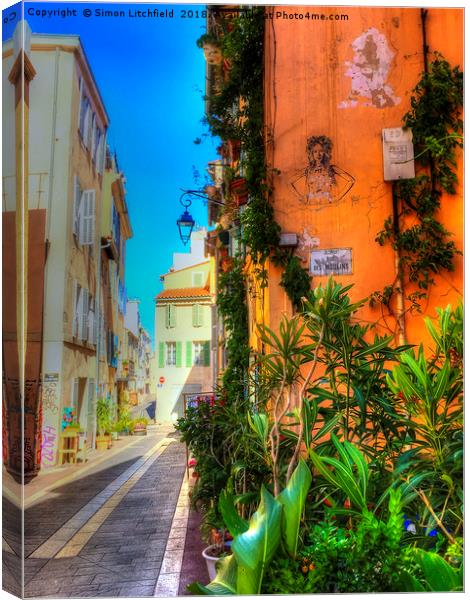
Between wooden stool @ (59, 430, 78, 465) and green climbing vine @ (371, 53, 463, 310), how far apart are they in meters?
2.69

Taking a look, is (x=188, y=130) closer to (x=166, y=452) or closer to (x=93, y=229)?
(x=93, y=229)

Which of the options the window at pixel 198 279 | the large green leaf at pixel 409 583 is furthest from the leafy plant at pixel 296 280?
the large green leaf at pixel 409 583

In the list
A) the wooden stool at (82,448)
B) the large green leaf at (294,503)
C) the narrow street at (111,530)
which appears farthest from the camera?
the wooden stool at (82,448)

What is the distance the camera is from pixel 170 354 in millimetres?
5297

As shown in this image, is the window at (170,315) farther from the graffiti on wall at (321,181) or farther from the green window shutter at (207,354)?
the graffiti on wall at (321,181)

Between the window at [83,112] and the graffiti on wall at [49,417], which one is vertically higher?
the window at [83,112]

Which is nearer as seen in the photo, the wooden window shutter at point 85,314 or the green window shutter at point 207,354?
the wooden window shutter at point 85,314

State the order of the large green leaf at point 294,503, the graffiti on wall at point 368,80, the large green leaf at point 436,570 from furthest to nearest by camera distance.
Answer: the graffiti on wall at point 368,80, the large green leaf at point 294,503, the large green leaf at point 436,570

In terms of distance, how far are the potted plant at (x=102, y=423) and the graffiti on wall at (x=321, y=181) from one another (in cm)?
234

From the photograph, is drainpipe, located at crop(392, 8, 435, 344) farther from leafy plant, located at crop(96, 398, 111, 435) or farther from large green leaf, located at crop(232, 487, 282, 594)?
leafy plant, located at crop(96, 398, 111, 435)

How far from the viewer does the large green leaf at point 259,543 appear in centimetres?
389

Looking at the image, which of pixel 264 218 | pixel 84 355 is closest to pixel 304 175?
pixel 264 218

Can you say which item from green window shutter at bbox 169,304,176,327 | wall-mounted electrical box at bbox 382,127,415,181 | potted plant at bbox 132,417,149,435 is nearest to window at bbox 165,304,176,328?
green window shutter at bbox 169,304,176,327

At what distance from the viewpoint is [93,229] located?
5.06m
